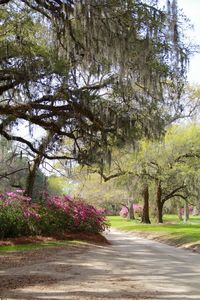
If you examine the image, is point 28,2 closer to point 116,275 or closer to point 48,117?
point 48,117

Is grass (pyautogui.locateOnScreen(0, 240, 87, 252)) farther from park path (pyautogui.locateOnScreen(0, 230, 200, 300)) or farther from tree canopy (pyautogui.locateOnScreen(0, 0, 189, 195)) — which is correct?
tree canopy (pyautogui.locateOnScreen(0, 0, 189, 195))

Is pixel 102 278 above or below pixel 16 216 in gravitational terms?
below

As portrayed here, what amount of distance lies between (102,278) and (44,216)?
29.8 feet

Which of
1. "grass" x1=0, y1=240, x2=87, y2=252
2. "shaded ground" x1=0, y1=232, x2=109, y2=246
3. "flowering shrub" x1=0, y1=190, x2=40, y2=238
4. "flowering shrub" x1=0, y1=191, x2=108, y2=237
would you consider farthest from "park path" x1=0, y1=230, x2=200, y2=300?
"flowering shrub" x1=0, y1=191, x2=108, y2=237

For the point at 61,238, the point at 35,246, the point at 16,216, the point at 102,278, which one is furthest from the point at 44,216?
the point at 102,278

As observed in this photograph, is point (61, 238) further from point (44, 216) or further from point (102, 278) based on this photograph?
point (102, 278)

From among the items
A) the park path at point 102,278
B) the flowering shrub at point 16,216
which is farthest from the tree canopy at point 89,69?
the park path at point 102,278

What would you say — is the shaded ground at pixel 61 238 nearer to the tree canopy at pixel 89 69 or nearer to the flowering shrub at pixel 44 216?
the flowering shrub at pixel 44 216

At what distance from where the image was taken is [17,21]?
10.4 m

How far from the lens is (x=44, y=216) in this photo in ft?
57.6

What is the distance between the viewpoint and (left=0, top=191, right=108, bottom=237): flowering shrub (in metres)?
16.2

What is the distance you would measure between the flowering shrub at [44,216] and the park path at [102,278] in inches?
152

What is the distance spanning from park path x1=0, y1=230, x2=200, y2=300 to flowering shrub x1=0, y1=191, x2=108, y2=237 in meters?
3.86

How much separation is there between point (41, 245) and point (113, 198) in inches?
1173
